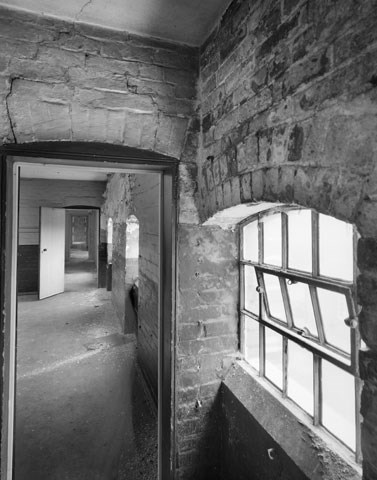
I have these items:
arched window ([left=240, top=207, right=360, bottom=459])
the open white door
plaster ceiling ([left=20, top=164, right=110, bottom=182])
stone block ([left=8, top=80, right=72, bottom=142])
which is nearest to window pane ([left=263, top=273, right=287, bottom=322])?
arched window ([left=240, top=207, right=360, bottom=459])

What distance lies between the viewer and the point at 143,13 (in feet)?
5.25

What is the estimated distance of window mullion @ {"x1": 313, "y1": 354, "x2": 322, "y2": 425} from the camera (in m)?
1.29

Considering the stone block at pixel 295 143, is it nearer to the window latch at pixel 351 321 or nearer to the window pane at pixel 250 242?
the window latch at pixel 351 321

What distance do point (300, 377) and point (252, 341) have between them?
0.47 m

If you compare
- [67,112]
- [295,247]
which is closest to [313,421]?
[295,247]

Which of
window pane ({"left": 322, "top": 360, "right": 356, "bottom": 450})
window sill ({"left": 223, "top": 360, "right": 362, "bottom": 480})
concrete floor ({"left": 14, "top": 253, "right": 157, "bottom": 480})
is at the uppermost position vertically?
window pane ({"left": 322, "top": 360, "right": 356, "bottom": 450})

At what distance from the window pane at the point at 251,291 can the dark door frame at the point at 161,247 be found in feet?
1.59

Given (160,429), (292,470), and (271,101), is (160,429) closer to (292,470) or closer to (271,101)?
(292,470)

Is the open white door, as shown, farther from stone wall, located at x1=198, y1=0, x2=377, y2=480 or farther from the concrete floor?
stone wall, located at x1=198, y1=0, x2=377, y2=480

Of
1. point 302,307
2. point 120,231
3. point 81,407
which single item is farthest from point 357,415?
point 120,231

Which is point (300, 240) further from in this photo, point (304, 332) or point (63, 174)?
point (63, 174)

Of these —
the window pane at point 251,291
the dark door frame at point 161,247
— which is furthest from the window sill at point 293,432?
the dark door frame at point 161,247

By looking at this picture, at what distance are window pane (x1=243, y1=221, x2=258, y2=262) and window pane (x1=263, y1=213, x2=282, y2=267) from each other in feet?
0.33

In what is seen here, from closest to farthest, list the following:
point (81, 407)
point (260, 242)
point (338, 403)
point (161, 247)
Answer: point (338, 403) → point (260, 242) → point (161, 247) → point (81, 407)
